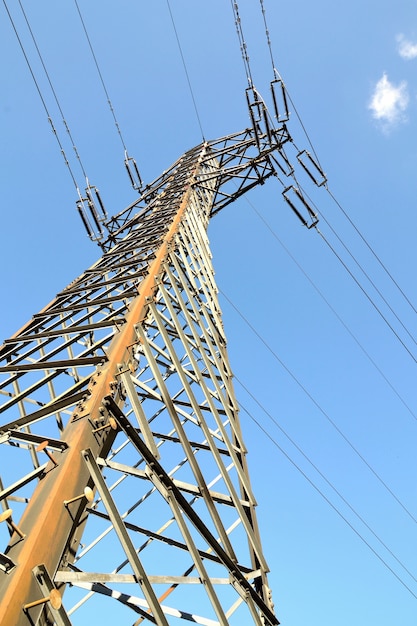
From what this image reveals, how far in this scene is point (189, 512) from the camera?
14.0 feet

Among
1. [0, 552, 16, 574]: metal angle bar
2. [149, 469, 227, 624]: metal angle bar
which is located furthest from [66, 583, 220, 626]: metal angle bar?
[0, 552, 16, 574]: metal angle bar

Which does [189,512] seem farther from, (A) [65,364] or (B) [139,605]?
(A) [65,364]

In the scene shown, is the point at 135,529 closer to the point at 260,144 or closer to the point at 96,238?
the point at 96,238

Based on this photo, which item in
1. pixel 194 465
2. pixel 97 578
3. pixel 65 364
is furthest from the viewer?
pixel 65 364

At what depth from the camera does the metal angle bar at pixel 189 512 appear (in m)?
4.06

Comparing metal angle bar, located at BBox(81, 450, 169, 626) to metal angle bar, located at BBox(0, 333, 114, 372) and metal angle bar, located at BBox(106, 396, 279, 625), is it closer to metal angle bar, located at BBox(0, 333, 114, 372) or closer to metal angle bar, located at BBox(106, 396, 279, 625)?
metal angle bar, located at BBox(106, 396, 279, 625)

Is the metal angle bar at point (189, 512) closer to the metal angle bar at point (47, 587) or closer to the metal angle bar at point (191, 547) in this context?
the metal angle bar at point (191, 547)

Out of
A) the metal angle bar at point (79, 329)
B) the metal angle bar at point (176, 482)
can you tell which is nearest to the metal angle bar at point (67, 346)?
the metal angle bar at point (79, 329)

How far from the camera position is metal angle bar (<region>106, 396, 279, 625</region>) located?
13.3 ft

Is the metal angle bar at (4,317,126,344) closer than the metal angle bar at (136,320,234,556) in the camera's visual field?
No

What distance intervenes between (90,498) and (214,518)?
1526mm

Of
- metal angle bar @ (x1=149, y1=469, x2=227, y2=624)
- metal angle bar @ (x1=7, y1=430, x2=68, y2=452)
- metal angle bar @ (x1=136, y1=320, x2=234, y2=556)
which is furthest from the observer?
metal angle bar @ (x1=136, y1=320, x2=234, y2=556)

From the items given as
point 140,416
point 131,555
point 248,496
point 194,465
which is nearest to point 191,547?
point 131,555

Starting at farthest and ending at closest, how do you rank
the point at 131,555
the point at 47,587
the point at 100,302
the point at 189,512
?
the point at 100,302 < the point at 189,512 < the point at 131,555 < the point at 47,587
